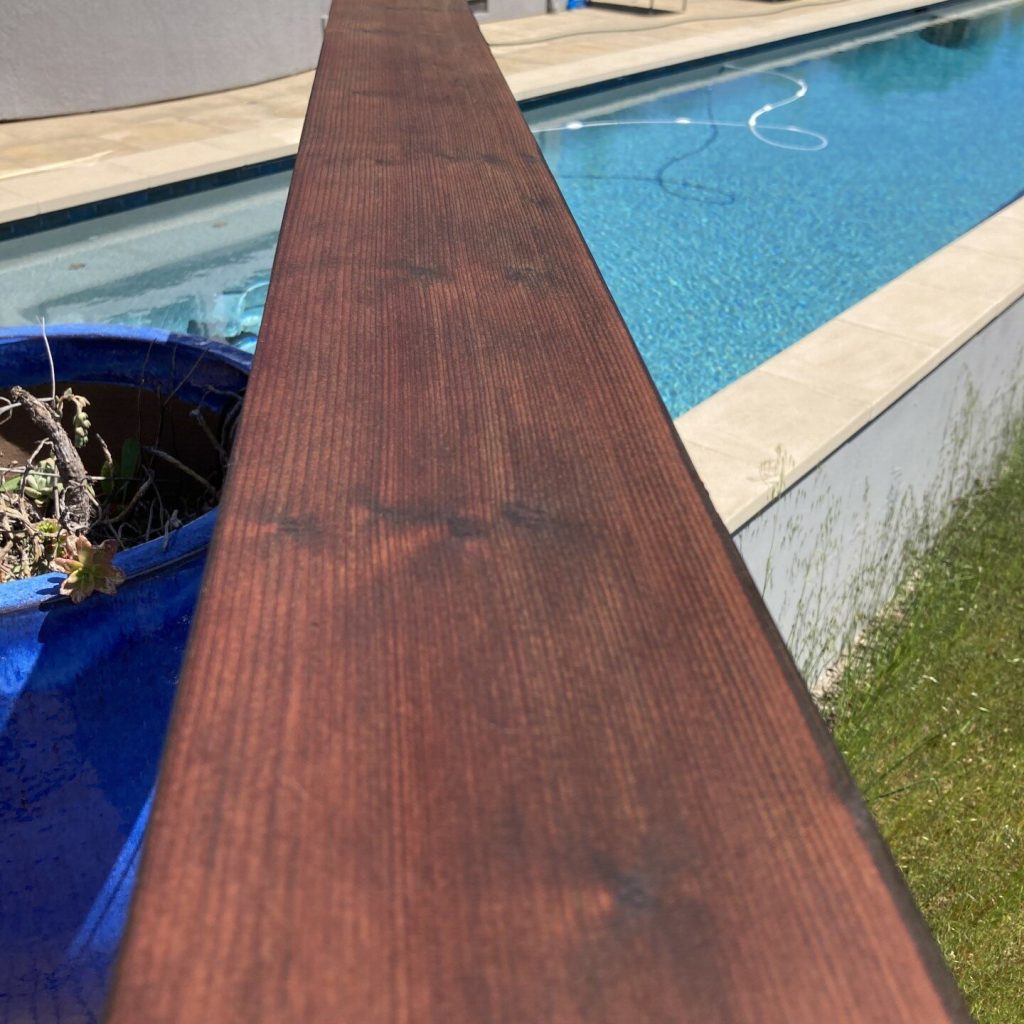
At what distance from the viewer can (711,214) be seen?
25.7 ft

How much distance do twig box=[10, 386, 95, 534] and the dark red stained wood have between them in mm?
915

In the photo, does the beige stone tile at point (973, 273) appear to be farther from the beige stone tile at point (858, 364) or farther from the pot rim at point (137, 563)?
the pot rim at point (137, 563)

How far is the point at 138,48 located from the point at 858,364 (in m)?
7.84

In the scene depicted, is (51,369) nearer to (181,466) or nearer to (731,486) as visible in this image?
(181,466)

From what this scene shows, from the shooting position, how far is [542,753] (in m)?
0.60

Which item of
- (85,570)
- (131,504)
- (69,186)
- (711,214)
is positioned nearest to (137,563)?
(85,570)

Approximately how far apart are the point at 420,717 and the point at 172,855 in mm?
157

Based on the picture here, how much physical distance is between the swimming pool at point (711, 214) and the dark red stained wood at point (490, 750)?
177 inches

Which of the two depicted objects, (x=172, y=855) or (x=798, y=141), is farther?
(x=798, y=141)

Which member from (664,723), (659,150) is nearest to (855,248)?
(659,150)

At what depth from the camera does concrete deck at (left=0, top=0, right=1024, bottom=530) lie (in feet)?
9.80

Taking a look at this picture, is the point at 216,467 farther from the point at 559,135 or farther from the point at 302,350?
the point at 559,135

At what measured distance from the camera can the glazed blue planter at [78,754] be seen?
55.6 inches

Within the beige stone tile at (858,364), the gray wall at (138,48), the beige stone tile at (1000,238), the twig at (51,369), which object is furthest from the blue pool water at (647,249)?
the gray wall at (138,48)
